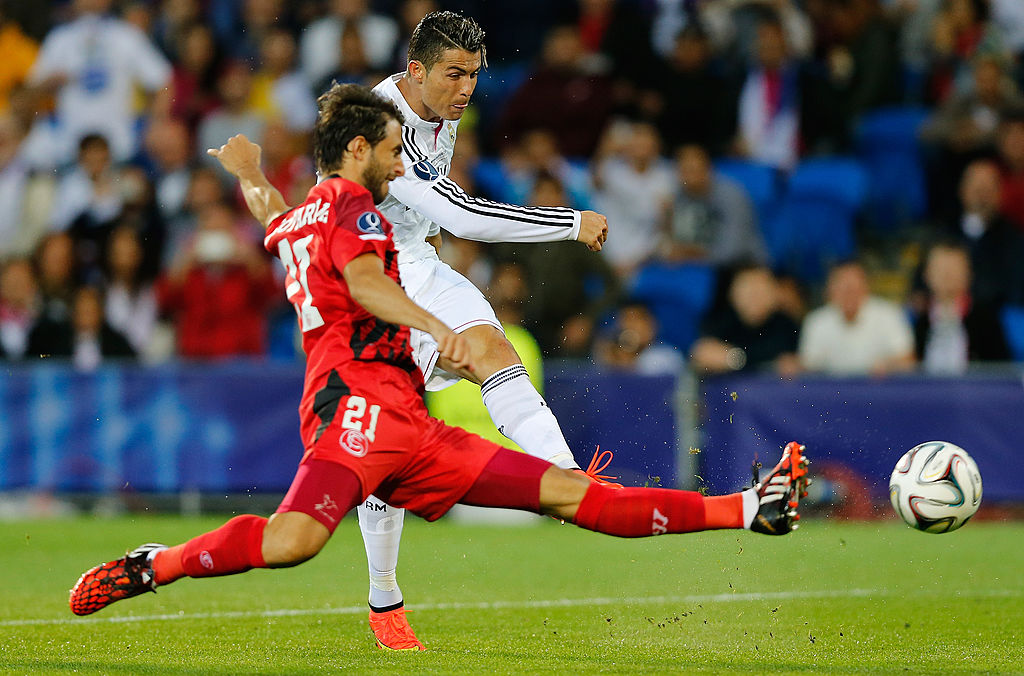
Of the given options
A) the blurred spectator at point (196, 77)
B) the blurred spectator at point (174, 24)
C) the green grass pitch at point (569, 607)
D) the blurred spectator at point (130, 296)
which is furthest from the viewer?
the blurred spectator at point (174, 24)

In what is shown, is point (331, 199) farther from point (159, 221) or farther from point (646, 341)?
point (159, 221)

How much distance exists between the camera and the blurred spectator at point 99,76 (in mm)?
15281

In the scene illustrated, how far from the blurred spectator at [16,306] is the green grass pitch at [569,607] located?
2.25m

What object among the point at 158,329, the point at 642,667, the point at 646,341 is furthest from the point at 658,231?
the point at 642,667

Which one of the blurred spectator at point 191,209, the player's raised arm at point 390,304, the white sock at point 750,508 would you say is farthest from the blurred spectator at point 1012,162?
the player's raised arm at point 390,304

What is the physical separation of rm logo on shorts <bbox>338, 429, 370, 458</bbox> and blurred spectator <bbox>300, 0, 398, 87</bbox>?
30.9 ft

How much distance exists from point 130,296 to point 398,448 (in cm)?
883

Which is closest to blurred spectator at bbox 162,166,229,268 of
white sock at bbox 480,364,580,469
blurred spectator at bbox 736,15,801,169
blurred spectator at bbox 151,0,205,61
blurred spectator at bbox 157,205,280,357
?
blurred spectator at bbox 157,205,280,357

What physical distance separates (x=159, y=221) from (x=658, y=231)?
4.70m

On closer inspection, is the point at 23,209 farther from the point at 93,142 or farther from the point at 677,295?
the point at 677,295

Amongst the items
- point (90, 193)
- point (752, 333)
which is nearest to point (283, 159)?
point (90, 193)

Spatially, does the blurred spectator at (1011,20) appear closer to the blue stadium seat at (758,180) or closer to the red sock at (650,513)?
the blue stadium seat at (758,180)

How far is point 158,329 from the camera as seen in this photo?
13508 mm

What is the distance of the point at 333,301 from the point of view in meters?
5.40
